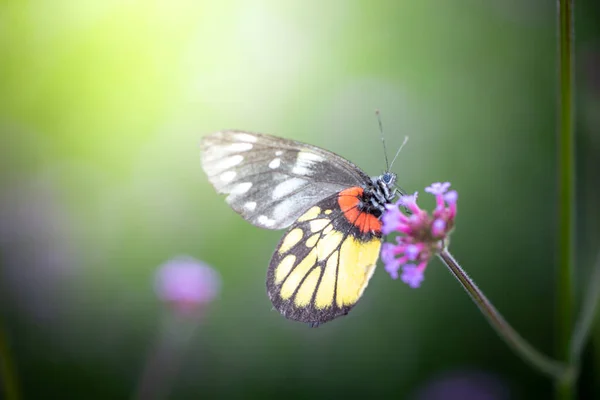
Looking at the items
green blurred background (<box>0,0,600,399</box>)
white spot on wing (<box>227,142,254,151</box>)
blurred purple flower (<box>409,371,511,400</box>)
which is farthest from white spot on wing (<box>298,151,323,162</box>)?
blurred purple flower (<box>409,371,511,400</box>)

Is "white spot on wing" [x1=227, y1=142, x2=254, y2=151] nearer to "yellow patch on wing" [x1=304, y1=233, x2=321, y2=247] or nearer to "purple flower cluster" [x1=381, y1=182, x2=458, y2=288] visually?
"yellow patch on wing" [x1=304, y1=233, x2=321, y2=247]

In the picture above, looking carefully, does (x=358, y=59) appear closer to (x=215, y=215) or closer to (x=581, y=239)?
(x=215, y=215)

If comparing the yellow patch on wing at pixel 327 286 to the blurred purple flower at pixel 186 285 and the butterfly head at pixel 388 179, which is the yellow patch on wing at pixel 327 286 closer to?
the butterfly head at pixel 388 179

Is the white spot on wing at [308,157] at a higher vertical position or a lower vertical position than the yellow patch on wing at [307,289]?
higher

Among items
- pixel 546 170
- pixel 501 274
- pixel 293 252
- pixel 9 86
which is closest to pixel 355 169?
pixel 293 252

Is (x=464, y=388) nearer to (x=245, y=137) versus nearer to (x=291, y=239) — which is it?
(x=291, y=239)

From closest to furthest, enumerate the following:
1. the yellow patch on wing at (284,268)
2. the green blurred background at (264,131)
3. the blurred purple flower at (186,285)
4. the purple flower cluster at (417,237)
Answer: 1. the purple flower cluster at (417,237)
2. the yellow patch on wing at (284,268)
3. the blurred purple flower at (186,285)
4. the green blurred background at (264,131)

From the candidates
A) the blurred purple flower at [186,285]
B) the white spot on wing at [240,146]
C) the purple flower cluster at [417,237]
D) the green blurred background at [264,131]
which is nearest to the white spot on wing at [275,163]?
the white spot on wing at [240,146]
